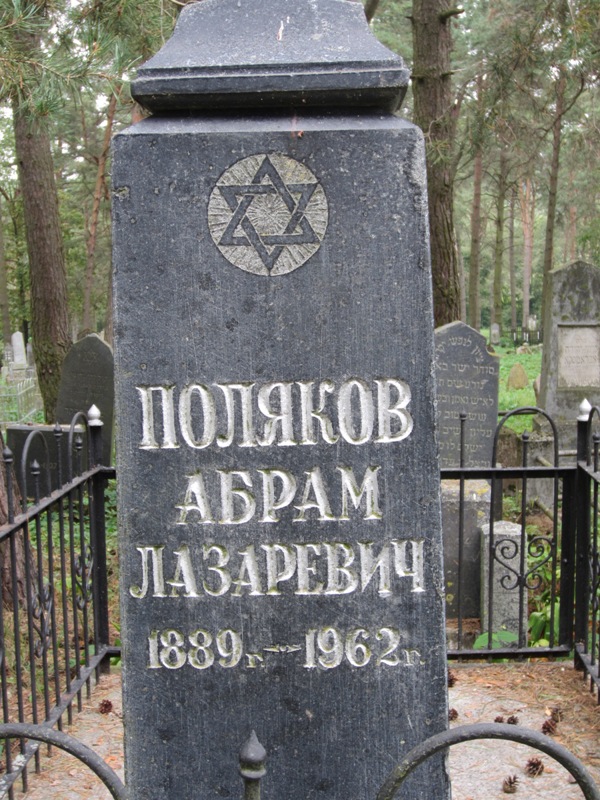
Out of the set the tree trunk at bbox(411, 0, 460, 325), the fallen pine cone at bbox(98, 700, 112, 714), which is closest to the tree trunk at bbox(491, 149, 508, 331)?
the tree trunk at bbox(411, 0, 460, 325)

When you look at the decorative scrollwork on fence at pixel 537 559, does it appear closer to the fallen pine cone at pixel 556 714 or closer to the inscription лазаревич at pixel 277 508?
the fallen pine cone at pixel 556 714

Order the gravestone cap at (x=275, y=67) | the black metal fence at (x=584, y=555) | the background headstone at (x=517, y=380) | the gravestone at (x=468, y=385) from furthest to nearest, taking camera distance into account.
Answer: the background headstone at (x=517, y=380)
the gravestone at (x=468, y=385)
the black metal fence at (x=584, y=555)
the gravestone cap at (x=275, y=67)

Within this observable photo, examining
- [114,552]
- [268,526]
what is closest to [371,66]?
[268,526]

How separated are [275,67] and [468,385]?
561 cm

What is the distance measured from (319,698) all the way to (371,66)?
1682mm

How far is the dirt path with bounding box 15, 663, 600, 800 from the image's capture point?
3186 millimetres

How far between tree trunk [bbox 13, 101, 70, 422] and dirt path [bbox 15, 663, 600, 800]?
7091 millimetres

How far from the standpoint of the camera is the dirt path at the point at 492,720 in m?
3.19

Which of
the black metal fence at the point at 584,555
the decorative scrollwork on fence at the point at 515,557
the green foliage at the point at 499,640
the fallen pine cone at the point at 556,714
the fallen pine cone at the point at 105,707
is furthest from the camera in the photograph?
the green foliage at the point at 499,640

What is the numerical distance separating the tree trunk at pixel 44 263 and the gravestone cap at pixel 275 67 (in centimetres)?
901

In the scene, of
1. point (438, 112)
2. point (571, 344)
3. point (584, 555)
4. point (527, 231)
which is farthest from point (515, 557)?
point (527, 231)

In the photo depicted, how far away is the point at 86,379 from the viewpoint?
30.5 ft

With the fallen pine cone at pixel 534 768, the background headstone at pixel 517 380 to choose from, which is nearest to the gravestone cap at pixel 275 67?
the fallen pine cone at pixel 534 768

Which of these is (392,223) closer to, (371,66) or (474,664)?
(371,66)
